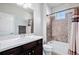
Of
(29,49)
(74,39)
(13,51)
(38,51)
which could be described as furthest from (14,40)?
(74,39)

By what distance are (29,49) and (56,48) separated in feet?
1.23

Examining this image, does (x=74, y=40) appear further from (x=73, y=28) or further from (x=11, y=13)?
(x=11, y=13)

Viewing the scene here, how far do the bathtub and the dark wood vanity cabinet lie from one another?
3.2 inches

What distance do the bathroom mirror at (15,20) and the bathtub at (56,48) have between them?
0.32m

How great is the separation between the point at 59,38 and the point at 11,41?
0.63 m

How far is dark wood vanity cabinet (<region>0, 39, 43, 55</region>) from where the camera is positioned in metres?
1.23

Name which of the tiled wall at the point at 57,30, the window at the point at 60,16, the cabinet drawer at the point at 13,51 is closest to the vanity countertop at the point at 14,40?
the cabinet drawer at the point at 13,51

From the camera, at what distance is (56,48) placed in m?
1.41

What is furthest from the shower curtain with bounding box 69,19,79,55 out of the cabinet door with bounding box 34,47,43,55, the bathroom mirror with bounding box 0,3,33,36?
the bathroom mirror with bounding box 0,3,33,36

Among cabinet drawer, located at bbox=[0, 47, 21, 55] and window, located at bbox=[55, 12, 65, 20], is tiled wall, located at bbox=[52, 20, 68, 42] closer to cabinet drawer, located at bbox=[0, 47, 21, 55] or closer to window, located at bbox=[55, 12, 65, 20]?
window, located at bbox=[55, 12, 65, 20]

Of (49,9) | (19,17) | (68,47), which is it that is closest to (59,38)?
(68,47)

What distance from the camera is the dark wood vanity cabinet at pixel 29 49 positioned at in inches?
48.3

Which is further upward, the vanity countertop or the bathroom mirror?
the bathroom mirror

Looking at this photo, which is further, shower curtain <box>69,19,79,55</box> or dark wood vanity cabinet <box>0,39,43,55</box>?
shower curtain <box>69,19,79,55</box>
